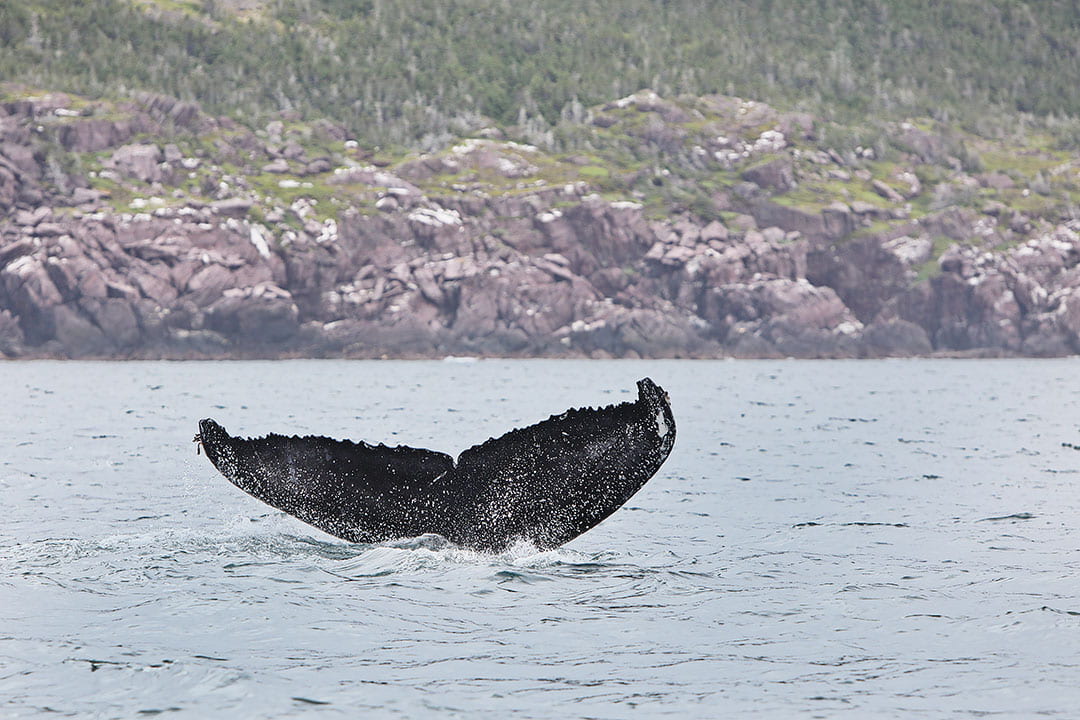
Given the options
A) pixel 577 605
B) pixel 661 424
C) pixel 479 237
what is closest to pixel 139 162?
pixel 479 237

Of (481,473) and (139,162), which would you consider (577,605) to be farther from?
(139,162)

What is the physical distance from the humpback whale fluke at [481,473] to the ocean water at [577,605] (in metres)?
0.72

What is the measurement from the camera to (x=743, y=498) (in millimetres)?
21594

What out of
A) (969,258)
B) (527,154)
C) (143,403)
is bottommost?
(143,403)

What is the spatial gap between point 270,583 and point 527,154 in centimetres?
16211

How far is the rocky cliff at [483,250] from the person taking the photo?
12862 centimetres

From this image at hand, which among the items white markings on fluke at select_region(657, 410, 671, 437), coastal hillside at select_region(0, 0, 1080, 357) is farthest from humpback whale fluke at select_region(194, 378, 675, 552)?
coastal hillside at select_region(0, 0, 1080, 357)

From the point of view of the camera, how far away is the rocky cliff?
422 feet

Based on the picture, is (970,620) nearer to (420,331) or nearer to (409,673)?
(409,673)

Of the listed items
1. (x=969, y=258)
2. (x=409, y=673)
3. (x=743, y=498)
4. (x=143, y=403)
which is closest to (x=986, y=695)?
(x=409, y=673)

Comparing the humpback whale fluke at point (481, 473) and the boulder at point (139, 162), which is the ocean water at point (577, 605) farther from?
the boulder at point (139, 162)

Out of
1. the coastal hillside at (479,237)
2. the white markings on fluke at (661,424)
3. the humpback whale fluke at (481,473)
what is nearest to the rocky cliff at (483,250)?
the coastal hillside at (479,237)

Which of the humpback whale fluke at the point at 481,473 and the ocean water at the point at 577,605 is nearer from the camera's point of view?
the ocean water at the point at 577,605

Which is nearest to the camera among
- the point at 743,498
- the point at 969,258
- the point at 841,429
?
the point at 743,498
